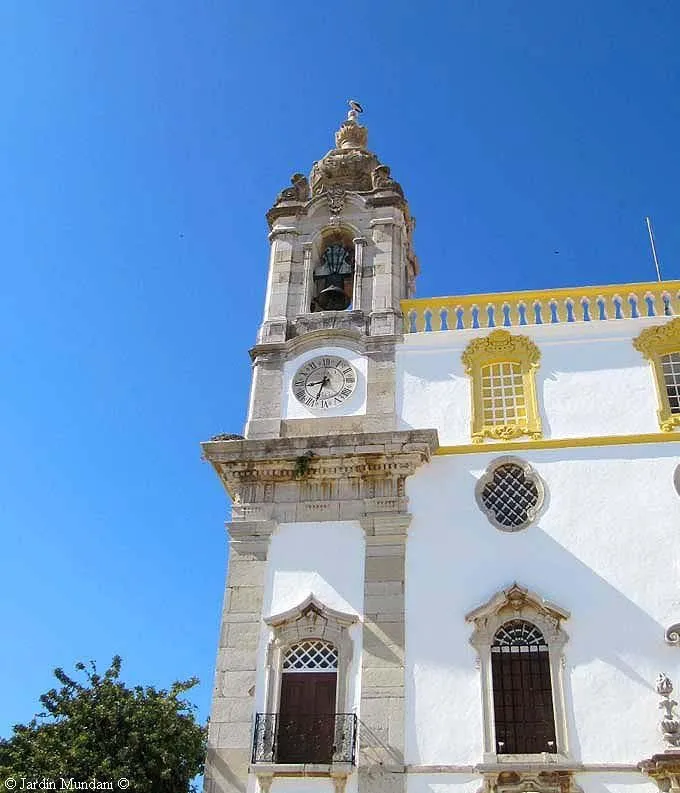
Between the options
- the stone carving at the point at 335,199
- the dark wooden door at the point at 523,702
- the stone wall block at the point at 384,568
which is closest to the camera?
the dark wooden door at the point at 523,702

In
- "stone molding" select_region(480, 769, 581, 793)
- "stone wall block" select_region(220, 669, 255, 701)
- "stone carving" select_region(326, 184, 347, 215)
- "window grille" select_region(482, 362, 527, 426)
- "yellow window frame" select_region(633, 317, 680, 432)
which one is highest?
"stone carving" select_region(326, 184, 347, 215)

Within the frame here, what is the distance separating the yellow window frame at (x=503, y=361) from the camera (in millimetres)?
14961

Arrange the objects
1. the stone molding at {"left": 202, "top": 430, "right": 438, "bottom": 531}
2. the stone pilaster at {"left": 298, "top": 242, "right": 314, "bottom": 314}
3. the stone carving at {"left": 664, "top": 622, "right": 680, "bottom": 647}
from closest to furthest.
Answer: the stone carving at {"left": 664, "top": 622, "right": 680, "bottom": 647} < the stone molding at {"left": 202, "top": 430, "right": 438, "bottom": 531} < the stone pilaster at {"left": 298, "top": 242, "right": 314, "bottom": 314}

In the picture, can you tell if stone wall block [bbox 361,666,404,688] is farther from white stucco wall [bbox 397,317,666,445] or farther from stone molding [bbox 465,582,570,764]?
white stucco wall [bbox 397,317,666,445]

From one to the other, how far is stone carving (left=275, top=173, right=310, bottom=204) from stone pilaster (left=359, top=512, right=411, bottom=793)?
7.46 metres

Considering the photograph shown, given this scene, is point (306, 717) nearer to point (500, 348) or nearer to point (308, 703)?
point (308, 703)

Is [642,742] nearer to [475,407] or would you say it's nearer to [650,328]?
[475,407]

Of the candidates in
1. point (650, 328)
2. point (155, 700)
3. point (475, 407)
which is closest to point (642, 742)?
point (475, 407)

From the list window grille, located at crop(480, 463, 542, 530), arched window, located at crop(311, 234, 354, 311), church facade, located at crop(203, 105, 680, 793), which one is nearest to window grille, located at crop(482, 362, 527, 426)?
church facade, located at crop(203, 105, 680, 793)

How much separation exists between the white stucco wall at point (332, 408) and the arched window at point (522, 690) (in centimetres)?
457

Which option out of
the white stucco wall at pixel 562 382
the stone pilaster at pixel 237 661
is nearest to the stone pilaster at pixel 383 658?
the stone pilaster at pixel 237 661

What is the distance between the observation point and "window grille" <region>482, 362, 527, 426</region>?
1530 cm

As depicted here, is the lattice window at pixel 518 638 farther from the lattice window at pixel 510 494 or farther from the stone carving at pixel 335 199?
the stone carving at pixel 335 199

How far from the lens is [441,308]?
16.7 metres
